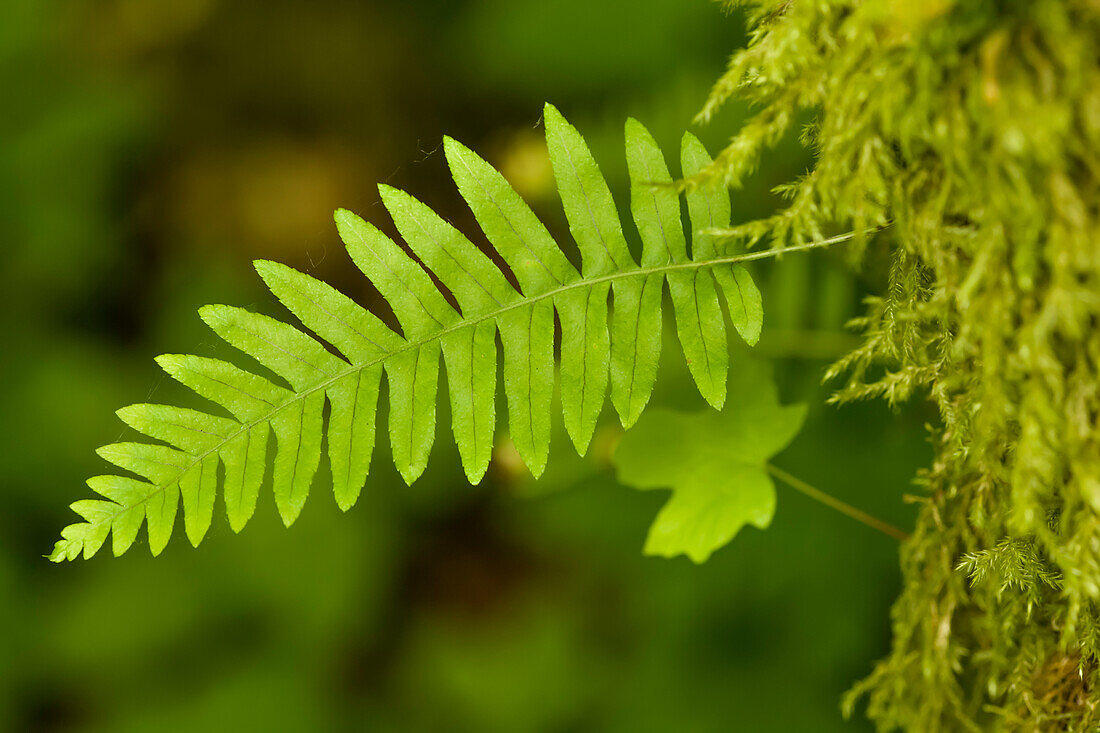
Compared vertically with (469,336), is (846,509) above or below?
below

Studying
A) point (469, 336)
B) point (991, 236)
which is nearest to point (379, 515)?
point (469, 336)

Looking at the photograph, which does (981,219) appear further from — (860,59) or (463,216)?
(463,216)

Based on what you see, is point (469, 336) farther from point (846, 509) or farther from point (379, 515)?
point (379, 515)

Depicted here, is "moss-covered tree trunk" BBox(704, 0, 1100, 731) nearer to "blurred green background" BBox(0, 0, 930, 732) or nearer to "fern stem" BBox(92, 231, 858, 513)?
"fern stem" BBox(92, 231, 858, 513)

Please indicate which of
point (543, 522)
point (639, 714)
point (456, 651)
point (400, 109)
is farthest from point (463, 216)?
point (639, 714)

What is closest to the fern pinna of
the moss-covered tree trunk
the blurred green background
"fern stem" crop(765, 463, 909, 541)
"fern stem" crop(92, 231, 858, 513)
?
"fern stem" crop(92, 231, 858, 513)

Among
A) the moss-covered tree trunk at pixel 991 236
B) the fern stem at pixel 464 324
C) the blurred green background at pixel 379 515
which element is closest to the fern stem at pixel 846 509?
the moss-covered tree trunk at pixel 991 236
